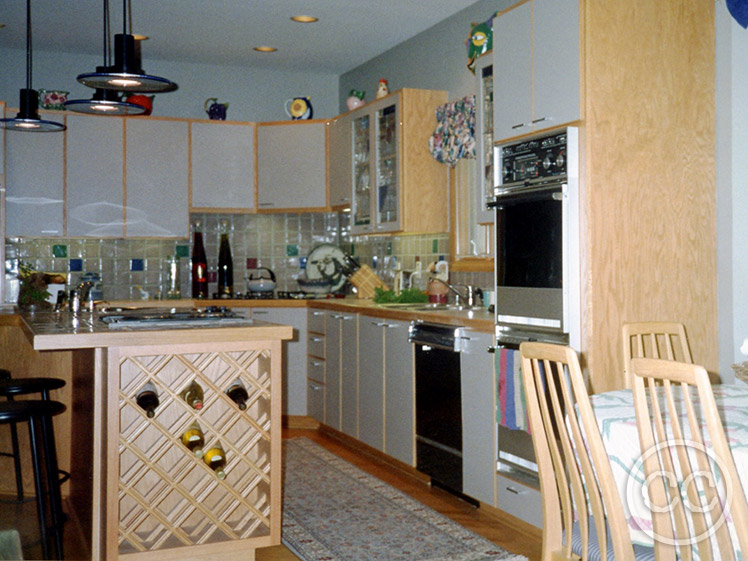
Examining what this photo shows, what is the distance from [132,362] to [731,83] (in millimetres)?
2557

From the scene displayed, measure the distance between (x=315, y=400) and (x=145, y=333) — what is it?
2.82 meters

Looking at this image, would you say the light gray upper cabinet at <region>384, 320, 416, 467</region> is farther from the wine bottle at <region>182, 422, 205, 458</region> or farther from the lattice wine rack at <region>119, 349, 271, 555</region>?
the wine bottle at <region>182, 422, 205, 458</region>

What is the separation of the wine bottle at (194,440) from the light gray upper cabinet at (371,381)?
1724 mm

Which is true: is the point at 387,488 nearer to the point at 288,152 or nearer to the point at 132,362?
the point at 132,362

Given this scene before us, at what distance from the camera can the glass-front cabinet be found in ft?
16.5

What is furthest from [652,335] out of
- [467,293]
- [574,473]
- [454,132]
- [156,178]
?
[156,178]

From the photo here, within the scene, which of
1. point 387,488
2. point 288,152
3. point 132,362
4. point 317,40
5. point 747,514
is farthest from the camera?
point 288,152

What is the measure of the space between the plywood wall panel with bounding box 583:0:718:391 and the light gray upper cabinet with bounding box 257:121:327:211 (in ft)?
10.2

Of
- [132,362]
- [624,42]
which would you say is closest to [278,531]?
[132,362]

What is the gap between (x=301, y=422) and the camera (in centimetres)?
573

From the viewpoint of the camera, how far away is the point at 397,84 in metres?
5.72

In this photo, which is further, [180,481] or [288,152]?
[288,152]

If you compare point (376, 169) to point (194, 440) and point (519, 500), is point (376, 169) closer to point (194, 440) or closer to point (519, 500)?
point (519, 500)

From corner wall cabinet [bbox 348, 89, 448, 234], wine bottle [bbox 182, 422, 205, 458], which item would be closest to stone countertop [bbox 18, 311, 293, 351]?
wine bottle [bbox 182, 422, 205, 458]
